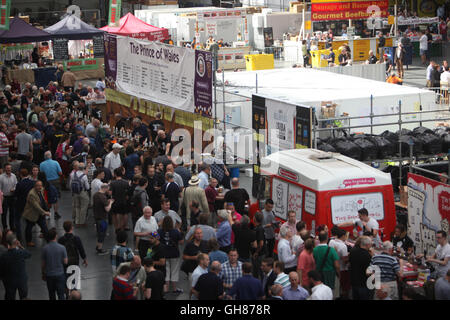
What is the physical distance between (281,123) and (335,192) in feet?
13.8

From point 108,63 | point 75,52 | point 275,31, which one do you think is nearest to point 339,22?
point 275,31

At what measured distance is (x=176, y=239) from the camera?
39.9 ft

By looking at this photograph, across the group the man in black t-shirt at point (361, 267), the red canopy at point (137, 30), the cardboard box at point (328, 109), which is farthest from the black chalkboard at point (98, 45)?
the man in black t-shirt at point (361, 267)

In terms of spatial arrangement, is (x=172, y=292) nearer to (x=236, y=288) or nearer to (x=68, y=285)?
(x=68, y=285)

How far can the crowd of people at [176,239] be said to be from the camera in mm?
10258

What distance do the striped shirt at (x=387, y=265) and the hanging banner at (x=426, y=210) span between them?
68.3 inches

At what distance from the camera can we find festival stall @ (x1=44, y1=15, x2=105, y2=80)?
3359cm

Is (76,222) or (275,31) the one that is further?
(275,31)

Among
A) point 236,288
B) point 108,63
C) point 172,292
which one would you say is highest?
point 108,63

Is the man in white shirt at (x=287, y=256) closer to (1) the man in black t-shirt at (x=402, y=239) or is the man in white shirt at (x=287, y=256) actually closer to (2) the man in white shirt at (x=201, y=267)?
(2) the man in white shirt at (x=201, y=267)

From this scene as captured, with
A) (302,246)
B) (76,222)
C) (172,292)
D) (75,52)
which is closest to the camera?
(302,246)

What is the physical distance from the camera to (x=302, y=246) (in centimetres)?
1159

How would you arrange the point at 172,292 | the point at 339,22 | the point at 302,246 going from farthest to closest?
the point at 339,22, the point at 172,292, the point at 302,246

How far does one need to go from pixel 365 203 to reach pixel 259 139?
199 inches
